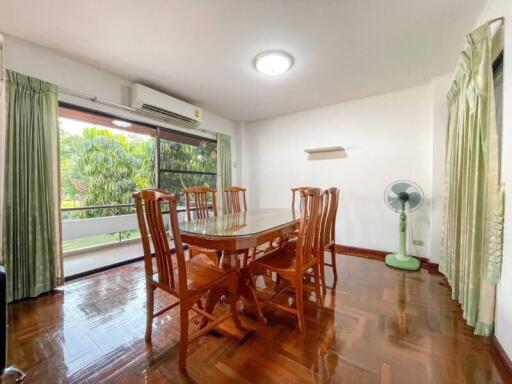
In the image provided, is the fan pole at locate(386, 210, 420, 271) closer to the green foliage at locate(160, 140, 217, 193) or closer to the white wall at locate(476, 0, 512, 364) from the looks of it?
the white wall at locate(476, 0, 512, 364)

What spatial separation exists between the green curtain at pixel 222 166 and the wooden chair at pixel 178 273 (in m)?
2.51

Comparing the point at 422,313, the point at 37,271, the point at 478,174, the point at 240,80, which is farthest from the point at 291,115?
the point at 37,271

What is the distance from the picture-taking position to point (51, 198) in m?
2.08

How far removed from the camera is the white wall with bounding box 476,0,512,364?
3.89 feet

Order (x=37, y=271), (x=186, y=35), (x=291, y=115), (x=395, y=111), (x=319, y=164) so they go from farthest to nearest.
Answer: (x=291, y=115)
(x=319, y=164)
(x=395, y=111)
(x=37, y=271)
(x=186, y=35)

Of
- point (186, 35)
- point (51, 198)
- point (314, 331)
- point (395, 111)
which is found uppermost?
point (186, 35)

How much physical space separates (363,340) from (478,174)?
1350mm

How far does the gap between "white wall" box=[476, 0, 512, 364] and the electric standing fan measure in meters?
1.36

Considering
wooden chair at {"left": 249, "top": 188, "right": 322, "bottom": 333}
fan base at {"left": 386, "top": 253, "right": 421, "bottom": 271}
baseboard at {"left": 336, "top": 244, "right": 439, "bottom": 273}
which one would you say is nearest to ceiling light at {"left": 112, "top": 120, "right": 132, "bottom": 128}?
wooden chair at {"left": 249, "top": 188, "right": 322, "bottom": 333}

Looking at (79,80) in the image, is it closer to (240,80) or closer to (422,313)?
(240,80)

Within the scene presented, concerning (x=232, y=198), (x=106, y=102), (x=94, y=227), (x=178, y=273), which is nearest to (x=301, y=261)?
(x=178, y=273)

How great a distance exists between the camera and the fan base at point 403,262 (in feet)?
8.50

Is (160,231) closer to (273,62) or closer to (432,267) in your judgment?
(273,62)

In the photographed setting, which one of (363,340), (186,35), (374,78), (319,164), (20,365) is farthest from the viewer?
(319,164)
